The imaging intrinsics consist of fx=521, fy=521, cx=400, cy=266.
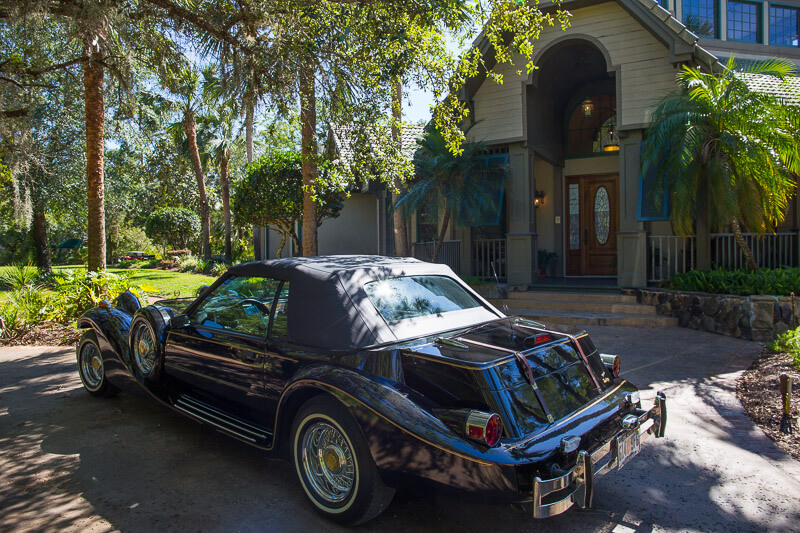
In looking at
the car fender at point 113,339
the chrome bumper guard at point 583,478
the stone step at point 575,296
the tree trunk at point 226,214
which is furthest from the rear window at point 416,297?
the tree trunk at point 226,214

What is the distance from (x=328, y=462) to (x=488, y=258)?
984 cm

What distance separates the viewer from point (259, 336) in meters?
3.65

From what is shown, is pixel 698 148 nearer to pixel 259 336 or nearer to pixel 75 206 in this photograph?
pixel 259 336

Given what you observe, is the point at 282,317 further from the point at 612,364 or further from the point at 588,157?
the point at 588,157

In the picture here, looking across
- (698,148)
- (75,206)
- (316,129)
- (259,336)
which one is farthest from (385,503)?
(75,206)

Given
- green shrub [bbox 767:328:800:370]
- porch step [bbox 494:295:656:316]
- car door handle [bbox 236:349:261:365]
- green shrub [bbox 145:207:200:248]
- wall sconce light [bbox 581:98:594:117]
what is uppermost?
wall sconce light [bbox 581:98:594:117]

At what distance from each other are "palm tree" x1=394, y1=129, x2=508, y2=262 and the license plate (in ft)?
25.7

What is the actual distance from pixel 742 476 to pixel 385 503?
8.53 feet

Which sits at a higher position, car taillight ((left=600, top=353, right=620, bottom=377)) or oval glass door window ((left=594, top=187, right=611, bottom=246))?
oval glass door window ((left=594, top=187, right=611, bottom=246))

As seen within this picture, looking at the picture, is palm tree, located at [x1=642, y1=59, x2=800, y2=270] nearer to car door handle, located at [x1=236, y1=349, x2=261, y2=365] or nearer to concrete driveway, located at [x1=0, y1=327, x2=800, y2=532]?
concrete driveway, located at [x1=0, y1=327, x2=800, y2=532]

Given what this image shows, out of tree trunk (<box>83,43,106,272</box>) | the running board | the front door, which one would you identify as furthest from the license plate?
the front door

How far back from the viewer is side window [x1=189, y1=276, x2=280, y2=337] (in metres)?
3.78

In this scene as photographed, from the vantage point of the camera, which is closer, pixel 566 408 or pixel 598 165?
pixel 566 408

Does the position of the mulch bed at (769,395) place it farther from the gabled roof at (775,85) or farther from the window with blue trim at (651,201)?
the gabled roof at (775,85)
